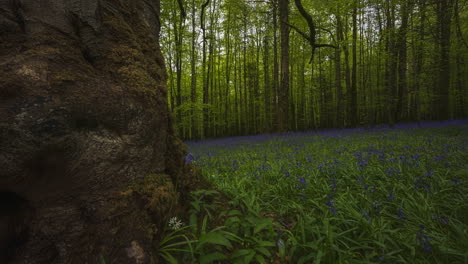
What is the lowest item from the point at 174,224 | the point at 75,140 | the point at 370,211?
the point at 370,211

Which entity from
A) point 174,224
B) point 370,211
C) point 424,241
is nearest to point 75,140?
point 174,224

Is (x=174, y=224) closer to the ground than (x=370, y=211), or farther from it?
farther from it

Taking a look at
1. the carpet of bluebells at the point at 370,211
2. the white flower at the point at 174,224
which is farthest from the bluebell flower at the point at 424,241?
the white flower at the point at 174,224

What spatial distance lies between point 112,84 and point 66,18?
44 centimetres

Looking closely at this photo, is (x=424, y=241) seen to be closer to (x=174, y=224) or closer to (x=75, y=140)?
(x=174, y=224)

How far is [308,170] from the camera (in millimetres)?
3385

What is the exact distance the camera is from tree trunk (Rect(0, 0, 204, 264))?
0.90 m

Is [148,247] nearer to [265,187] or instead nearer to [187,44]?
[265,187]

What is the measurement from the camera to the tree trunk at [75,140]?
2.96 feet

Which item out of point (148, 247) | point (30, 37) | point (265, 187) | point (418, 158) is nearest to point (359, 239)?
point (265, 187)

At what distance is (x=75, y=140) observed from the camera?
1015 millimetres

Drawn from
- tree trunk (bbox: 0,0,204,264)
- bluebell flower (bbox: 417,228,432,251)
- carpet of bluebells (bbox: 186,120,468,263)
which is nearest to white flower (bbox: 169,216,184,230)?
tree trunk (bbox: 0,0,204,264)

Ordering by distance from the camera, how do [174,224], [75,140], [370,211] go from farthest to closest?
[370,211] → [174,224] → [75,140]

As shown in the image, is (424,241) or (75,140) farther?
(424,241)
